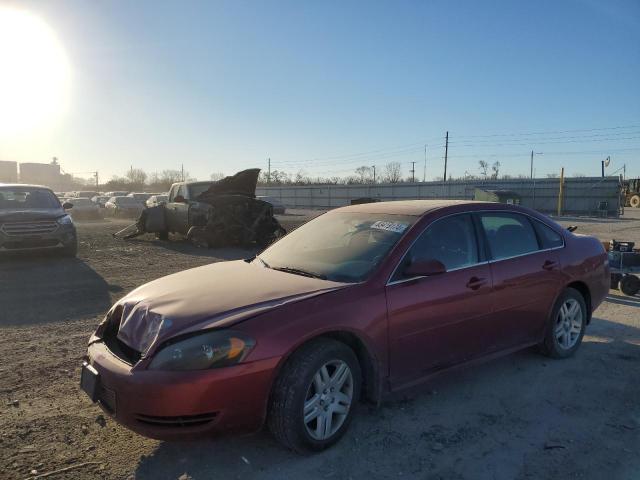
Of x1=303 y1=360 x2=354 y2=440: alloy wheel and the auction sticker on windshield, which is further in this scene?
the auction sticker on windshield

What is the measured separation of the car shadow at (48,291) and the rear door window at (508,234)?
15.8ft

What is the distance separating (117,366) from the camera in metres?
2.99

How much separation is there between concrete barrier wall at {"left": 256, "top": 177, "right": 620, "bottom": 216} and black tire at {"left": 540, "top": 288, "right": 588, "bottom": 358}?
106ft

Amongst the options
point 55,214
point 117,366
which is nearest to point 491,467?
point 117,366

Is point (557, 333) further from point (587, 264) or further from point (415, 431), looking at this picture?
point (415, 431)

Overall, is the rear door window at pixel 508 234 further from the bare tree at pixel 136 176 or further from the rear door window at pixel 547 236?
the bare tree at pixel 136 176

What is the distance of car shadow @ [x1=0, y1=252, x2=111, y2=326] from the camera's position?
21.0 feet

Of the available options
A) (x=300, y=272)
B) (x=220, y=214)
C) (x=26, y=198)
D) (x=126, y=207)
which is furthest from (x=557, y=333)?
(x=126, y=207)

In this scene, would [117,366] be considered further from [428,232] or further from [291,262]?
[428,232]

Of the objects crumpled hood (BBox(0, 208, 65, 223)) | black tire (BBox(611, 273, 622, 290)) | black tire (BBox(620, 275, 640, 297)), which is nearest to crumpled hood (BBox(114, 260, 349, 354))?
black tire (BBox(620, 275, 640, 297))

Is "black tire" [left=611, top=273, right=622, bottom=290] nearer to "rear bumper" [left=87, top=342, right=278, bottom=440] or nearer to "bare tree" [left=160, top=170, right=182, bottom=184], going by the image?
"rear bumper" [left=87, top=342, right=278, bottom=440]

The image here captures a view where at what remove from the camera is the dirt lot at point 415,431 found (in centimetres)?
297

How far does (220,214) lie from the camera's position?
1427 cm

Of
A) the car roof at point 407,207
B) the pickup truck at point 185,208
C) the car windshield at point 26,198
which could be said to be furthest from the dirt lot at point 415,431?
the pickup truck at point 185,208
